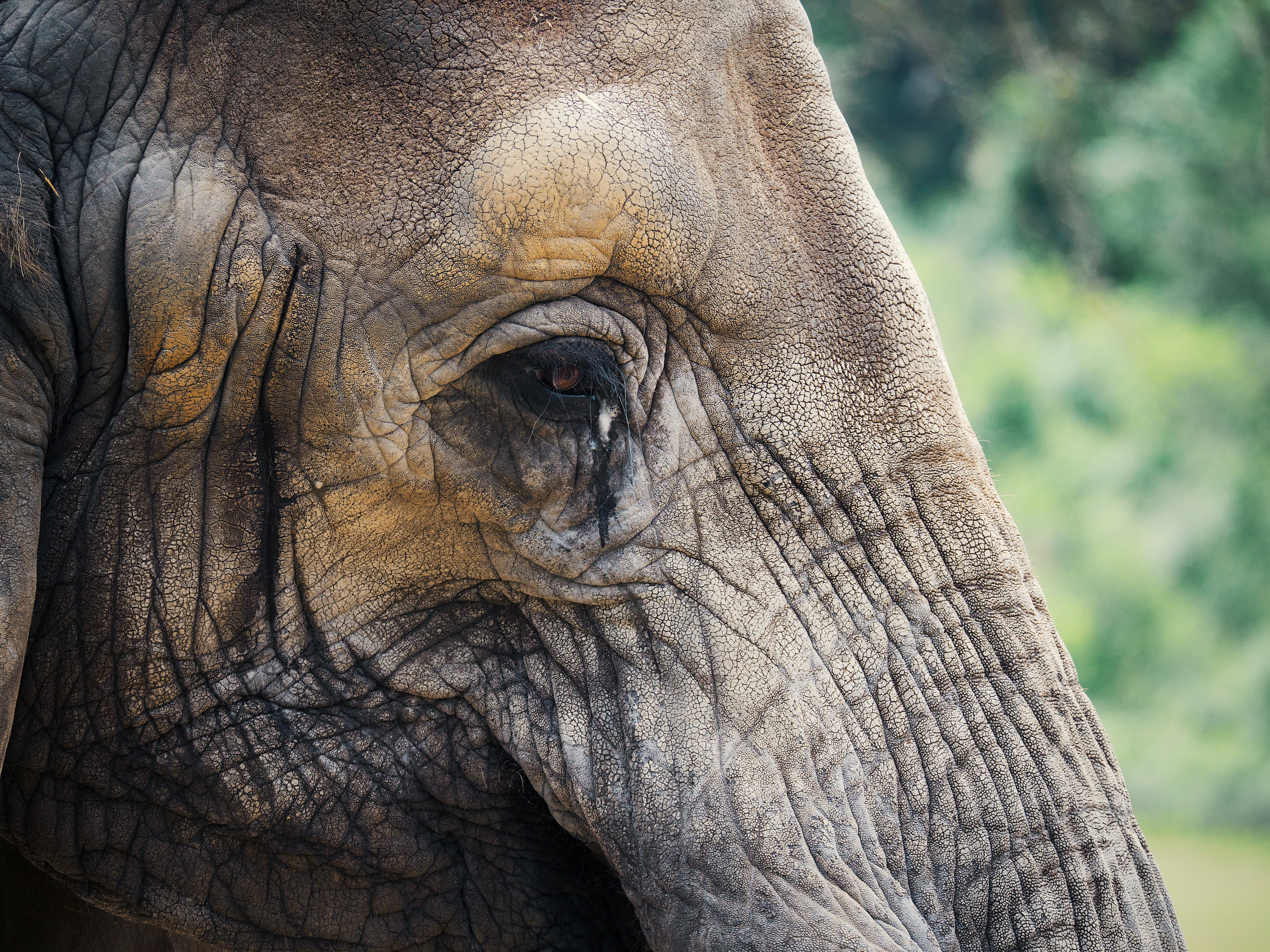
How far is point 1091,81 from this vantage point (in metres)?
19.5

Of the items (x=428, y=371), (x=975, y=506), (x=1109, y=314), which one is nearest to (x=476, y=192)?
(x=428, y=371)

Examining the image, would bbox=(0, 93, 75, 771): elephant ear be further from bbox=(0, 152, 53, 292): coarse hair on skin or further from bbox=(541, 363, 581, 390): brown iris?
bbox=(541, 363, 581, 390): brown iris

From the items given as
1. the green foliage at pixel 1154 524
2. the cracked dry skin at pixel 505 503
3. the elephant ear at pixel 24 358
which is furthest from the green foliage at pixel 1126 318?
the elephant ear at pixel 24 358

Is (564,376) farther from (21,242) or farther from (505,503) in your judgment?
(21,242)

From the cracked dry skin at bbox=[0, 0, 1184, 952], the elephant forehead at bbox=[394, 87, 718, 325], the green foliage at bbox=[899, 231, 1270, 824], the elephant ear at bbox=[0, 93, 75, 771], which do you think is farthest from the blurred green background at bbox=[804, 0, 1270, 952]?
the elephant ear at bbox=[0, 93, 75, 771]

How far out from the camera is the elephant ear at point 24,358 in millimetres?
1521

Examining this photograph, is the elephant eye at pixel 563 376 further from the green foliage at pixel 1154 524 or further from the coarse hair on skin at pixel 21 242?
the green foliage at pixel 1154 524

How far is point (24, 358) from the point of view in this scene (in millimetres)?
1568

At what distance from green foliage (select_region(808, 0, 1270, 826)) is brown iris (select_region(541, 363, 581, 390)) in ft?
2.17

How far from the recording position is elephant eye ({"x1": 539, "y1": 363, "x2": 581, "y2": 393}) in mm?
1700

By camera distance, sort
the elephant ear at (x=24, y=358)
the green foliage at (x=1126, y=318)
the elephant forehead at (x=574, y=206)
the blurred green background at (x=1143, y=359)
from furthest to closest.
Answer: the green foliage at (x=1126, y=318) → the blurred green background at (x=1143, y=359) → the elephant forehead at (x=574, y=206) → the elephant ear at (x=24, y=358)

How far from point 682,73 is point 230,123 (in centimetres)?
55

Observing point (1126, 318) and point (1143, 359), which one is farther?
point (1126, 318)

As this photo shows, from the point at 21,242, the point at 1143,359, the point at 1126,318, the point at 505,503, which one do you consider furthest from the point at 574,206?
the point at 1126,318
